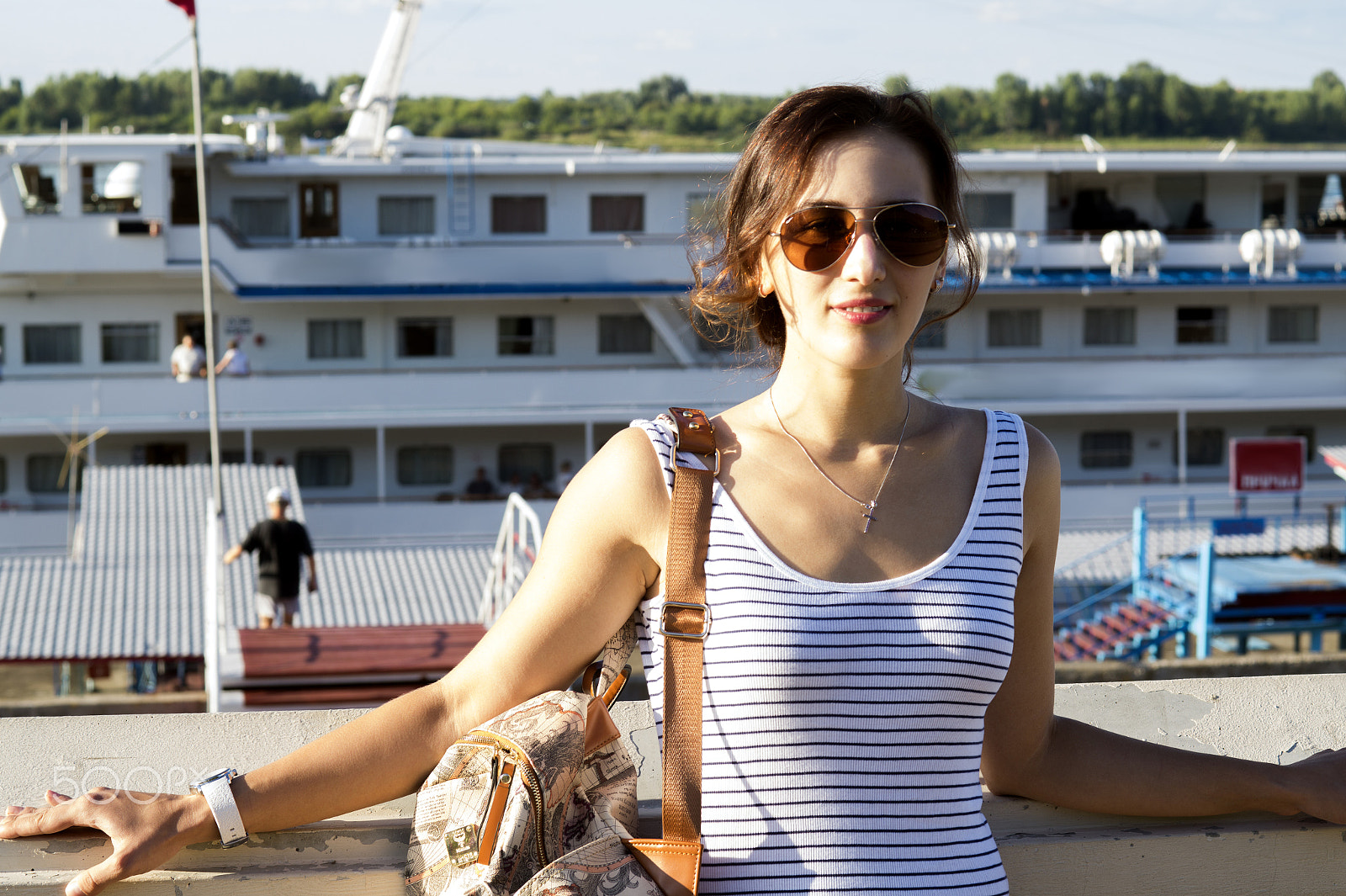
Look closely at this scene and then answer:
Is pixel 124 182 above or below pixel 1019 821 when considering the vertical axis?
above

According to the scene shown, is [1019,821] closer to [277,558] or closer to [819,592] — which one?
[819,592]

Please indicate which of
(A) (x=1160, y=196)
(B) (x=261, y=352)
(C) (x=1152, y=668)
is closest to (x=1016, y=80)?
(A) (x=1160, y=196)

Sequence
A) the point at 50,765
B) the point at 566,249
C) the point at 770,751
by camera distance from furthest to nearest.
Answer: the point at 566,249 < the point at 50,765 < the point at 770,751

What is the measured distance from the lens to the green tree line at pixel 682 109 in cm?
8525

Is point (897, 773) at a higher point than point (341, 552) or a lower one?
higher

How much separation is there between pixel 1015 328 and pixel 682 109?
253 ft

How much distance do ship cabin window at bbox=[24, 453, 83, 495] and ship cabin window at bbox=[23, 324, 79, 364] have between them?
151 centimetres

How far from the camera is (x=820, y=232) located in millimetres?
1517

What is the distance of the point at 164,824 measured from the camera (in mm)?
1472

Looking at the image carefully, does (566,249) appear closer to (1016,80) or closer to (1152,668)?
(1152,668)

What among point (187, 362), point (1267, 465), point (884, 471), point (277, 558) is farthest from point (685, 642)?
point (187, 362)

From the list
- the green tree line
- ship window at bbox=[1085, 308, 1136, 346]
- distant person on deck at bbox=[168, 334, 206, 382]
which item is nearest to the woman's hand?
distant person on deck at bbox=[168, 334, 206, 382]

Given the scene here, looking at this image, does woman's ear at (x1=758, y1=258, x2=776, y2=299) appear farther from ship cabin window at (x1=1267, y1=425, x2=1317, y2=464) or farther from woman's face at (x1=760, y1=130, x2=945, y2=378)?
ship cabin window at (x1=1267, y1=425, x2=1317, y2=464)

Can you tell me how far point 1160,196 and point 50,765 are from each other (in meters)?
22.2
